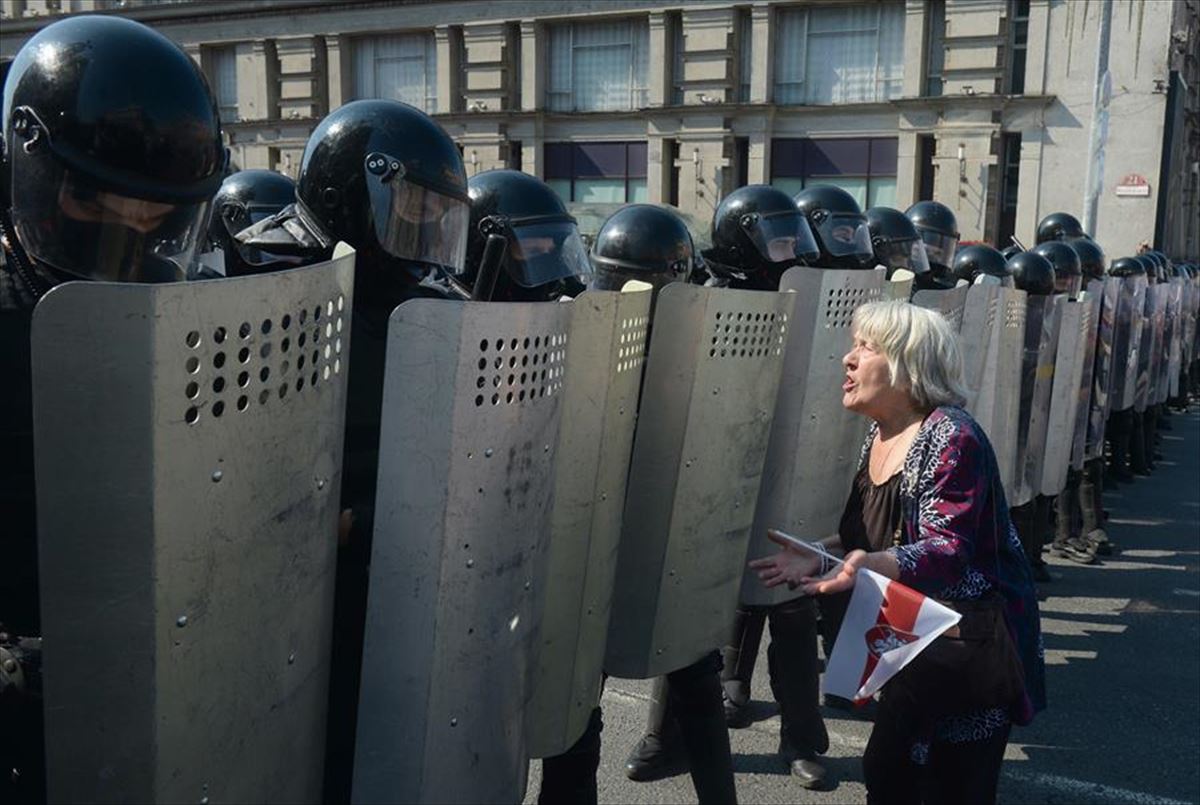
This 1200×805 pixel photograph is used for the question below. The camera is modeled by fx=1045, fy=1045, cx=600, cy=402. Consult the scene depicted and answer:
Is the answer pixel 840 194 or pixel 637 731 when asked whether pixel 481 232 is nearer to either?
pixel 637 731

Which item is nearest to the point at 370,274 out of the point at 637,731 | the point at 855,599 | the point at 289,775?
the point at 289,775

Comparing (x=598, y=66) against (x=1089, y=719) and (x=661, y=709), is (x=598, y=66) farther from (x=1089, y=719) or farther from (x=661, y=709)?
(x=661, y=709)

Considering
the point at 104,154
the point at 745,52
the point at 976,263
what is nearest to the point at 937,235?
the point at 976,263

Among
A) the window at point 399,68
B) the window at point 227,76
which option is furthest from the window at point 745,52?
the window at point 227,76

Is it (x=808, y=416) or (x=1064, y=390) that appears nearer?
(x=808, y=416)

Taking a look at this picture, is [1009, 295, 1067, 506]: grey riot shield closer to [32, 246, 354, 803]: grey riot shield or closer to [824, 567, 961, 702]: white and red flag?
[824, 567, 961, 702]: white and red flag

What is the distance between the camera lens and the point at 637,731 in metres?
4.45

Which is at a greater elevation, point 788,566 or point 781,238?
point 781,238

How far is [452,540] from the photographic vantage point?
6.11 feet

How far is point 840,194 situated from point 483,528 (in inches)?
→ 161

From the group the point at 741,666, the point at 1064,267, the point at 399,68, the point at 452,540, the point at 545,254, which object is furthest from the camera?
the point at 399,68

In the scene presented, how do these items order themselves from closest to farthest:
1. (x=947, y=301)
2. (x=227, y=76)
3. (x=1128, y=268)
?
1. (x=947, y=301)
2. (x=1128, y=268)
3. (x=227, y=76)

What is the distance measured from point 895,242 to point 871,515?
3.76m

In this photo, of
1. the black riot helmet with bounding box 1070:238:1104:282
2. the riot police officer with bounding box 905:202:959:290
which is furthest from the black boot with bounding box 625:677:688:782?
the black riot helmet with bounding box 1070:238:1104:282
